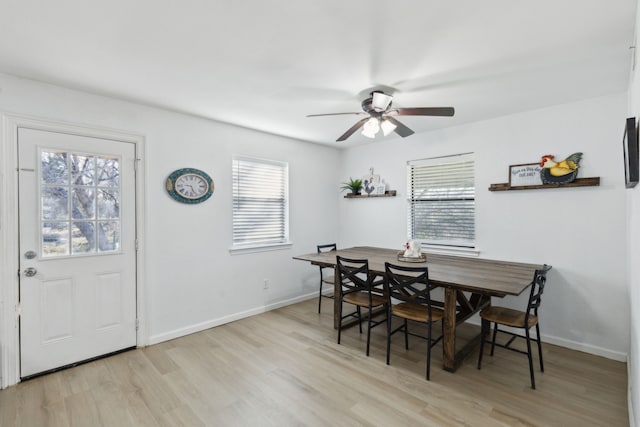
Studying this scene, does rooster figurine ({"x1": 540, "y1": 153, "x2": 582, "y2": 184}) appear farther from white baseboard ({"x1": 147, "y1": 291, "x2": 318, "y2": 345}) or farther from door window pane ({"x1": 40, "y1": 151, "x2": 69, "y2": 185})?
door window pane ({"x1": 40, "y1": 151, "x2": 69, "y2": 185})

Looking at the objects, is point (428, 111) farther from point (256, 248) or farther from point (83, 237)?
point (83, 237)

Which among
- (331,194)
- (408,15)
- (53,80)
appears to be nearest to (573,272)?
(408,15)

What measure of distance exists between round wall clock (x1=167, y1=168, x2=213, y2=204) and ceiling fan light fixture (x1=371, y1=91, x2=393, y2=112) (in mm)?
2097

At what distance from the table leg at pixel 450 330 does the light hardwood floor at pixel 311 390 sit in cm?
9

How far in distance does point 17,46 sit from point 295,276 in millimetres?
3692

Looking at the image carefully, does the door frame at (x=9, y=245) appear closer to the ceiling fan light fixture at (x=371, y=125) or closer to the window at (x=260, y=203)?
the window at (x=260, y=203)

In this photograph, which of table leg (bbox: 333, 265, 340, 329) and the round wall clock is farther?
table leg (bbox: 333, 265, 340, 329)

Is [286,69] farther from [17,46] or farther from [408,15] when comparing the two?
[17,46]

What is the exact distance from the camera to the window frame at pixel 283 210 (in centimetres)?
393

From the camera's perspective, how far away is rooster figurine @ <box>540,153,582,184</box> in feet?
9.98

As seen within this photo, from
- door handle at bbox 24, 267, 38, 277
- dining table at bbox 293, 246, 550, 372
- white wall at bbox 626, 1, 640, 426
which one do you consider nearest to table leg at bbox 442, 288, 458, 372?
dining table at bbox 293, 246, 550, 372

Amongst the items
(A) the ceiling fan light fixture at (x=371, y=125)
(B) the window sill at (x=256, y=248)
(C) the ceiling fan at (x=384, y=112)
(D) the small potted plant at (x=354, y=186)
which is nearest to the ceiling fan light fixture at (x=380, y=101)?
(C) the ceiling fan at (x=384, y=112)

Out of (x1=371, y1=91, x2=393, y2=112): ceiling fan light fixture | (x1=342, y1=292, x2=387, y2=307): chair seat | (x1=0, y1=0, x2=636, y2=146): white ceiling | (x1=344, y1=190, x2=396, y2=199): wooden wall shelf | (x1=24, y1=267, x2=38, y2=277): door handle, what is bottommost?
(x1=342, y1=292, x2=387, y2=307): chair seat

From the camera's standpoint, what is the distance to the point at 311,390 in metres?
2.40
